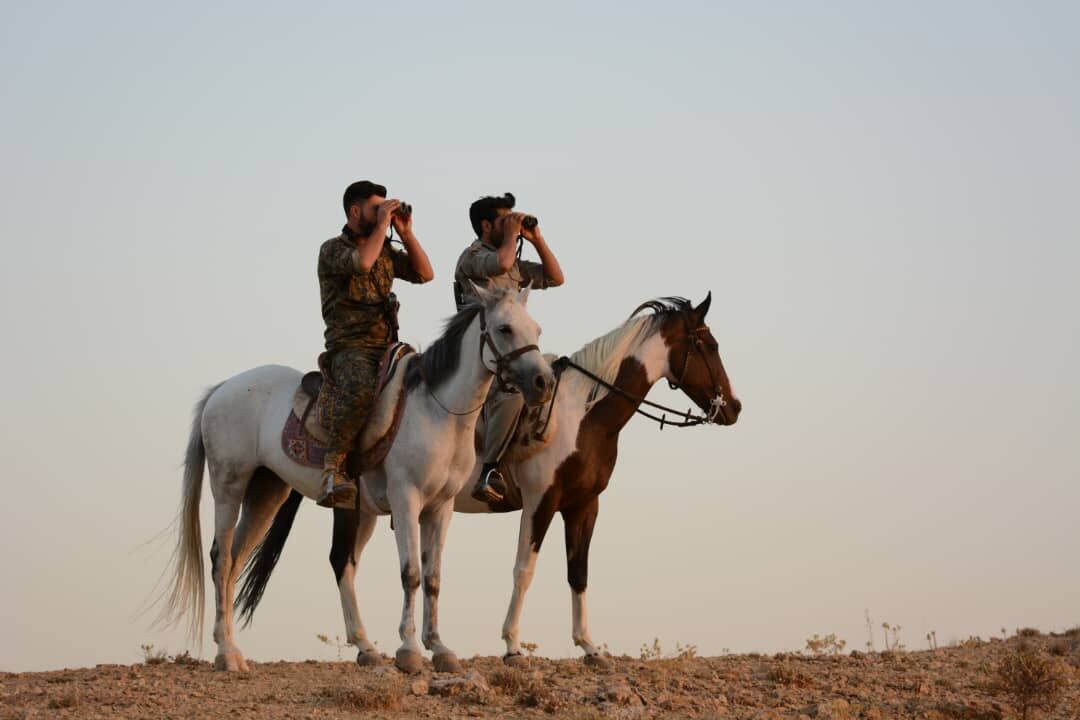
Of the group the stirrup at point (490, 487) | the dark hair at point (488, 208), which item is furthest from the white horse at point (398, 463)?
the dark hair at point (488, 208)

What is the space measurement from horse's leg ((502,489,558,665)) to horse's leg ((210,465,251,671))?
7.03 ft

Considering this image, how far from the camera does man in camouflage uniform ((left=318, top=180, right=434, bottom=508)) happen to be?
34.7 ft

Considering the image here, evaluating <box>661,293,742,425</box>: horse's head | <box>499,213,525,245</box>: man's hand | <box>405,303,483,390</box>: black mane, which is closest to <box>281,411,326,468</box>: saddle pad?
<box>405,303,483,390</box>: black mane

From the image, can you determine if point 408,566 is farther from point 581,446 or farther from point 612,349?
point 612,349

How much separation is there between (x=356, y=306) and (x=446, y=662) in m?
2.64

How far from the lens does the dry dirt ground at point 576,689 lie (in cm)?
930

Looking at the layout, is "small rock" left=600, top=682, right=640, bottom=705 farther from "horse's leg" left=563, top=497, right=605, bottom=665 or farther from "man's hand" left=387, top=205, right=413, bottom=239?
"man's hand" left=387, top=205, right=413, bottom=239

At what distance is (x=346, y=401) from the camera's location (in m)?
10.6

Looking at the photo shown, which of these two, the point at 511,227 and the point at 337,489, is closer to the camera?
the point at 337,489

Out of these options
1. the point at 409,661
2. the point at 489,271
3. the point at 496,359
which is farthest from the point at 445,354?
the point at 409,661

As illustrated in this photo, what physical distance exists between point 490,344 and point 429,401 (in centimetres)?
71

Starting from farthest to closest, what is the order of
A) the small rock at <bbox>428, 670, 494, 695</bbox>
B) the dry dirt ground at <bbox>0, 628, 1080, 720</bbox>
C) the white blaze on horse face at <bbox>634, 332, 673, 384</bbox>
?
the white blaze on horse face at <bbox>634, 332, 673, 384</bbox> < the small rock at <bbox>428, 670, 494, 695</bbox> < the dry dirt ground at <bbox>0, 628, 1080, 720</bbox>

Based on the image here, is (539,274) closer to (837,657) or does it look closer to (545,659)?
(545,659)

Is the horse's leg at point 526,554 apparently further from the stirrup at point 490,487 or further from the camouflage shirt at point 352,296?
the camouflage shirt at point 352,296
